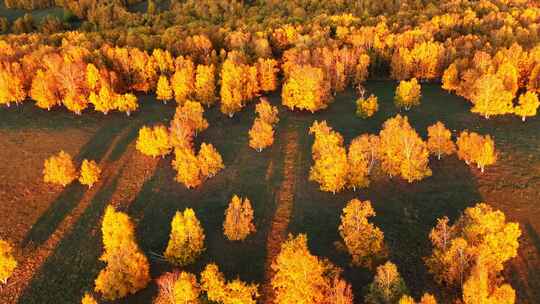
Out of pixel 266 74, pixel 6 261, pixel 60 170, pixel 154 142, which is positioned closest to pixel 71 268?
pixel 6 261

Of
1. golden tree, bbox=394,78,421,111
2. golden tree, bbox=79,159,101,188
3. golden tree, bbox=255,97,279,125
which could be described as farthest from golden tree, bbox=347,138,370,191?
golden tree, bbox=79,159,101,188

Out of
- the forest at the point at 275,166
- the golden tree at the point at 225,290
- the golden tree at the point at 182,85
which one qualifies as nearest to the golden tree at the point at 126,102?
the forest at the point at 275,166

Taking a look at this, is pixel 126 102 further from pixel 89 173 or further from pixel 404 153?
pixel 404 153

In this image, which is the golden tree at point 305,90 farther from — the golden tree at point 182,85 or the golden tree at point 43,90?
the golden tree at point 43,90

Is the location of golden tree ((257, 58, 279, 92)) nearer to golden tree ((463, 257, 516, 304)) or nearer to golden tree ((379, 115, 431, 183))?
golden tree ((379, 115, 431, 183))

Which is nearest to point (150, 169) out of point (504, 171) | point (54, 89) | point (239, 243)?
point (239, 243)
